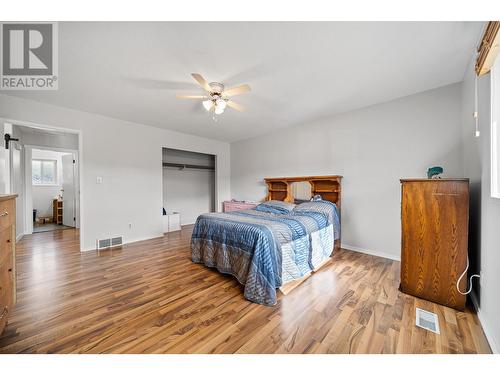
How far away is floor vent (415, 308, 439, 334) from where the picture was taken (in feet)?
5.20

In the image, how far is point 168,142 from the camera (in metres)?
4.59

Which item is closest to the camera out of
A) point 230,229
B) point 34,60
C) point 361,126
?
point 34,60

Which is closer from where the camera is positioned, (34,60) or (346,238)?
(34,60)

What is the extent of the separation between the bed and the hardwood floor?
140 millimetres

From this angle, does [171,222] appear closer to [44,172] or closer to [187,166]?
[187,166]

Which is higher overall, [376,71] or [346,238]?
[376,71]

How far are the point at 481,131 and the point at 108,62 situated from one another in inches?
143

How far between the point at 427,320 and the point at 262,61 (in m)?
2.79

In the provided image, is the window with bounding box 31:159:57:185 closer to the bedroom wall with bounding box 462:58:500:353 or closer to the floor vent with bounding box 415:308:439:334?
the floor vent with bounding box 415:308:439:334

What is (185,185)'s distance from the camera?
6.01 meters

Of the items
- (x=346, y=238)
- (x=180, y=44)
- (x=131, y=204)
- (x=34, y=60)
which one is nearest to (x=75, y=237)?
(x=131, y=204)

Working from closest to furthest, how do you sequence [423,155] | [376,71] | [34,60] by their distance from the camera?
[34,60], [376,71], [423,155]

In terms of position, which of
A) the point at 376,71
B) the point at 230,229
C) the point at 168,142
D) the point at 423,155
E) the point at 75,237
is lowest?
the point at 75,237
